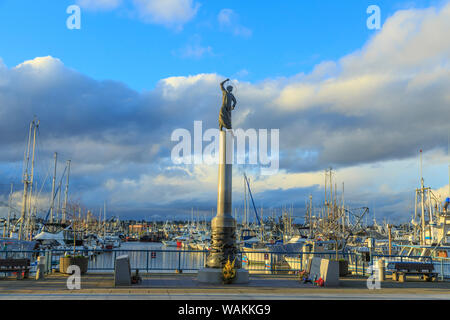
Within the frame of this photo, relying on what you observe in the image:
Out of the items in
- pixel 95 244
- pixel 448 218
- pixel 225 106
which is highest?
pixel 225 106

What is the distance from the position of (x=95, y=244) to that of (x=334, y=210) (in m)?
71.4

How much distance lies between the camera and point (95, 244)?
103312mm

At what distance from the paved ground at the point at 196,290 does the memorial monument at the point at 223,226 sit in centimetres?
79

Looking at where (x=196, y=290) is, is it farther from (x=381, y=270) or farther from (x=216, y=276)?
(x=381, y=270)

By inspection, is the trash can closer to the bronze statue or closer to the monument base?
the monument base

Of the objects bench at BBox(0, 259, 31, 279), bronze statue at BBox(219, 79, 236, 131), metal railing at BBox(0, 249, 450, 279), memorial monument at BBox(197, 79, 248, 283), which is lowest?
metal railing at BBox(0, 249, 450, 279)

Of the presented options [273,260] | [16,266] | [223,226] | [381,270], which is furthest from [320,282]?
[273,260]

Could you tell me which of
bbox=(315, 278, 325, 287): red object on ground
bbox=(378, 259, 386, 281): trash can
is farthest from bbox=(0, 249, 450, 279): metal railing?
bbox=(315, 278, 325, 287): red object on ground

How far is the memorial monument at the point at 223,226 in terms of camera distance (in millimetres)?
18234

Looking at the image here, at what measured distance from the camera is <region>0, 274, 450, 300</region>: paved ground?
13.8 m

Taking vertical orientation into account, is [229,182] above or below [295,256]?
above

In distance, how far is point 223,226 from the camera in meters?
18.8
